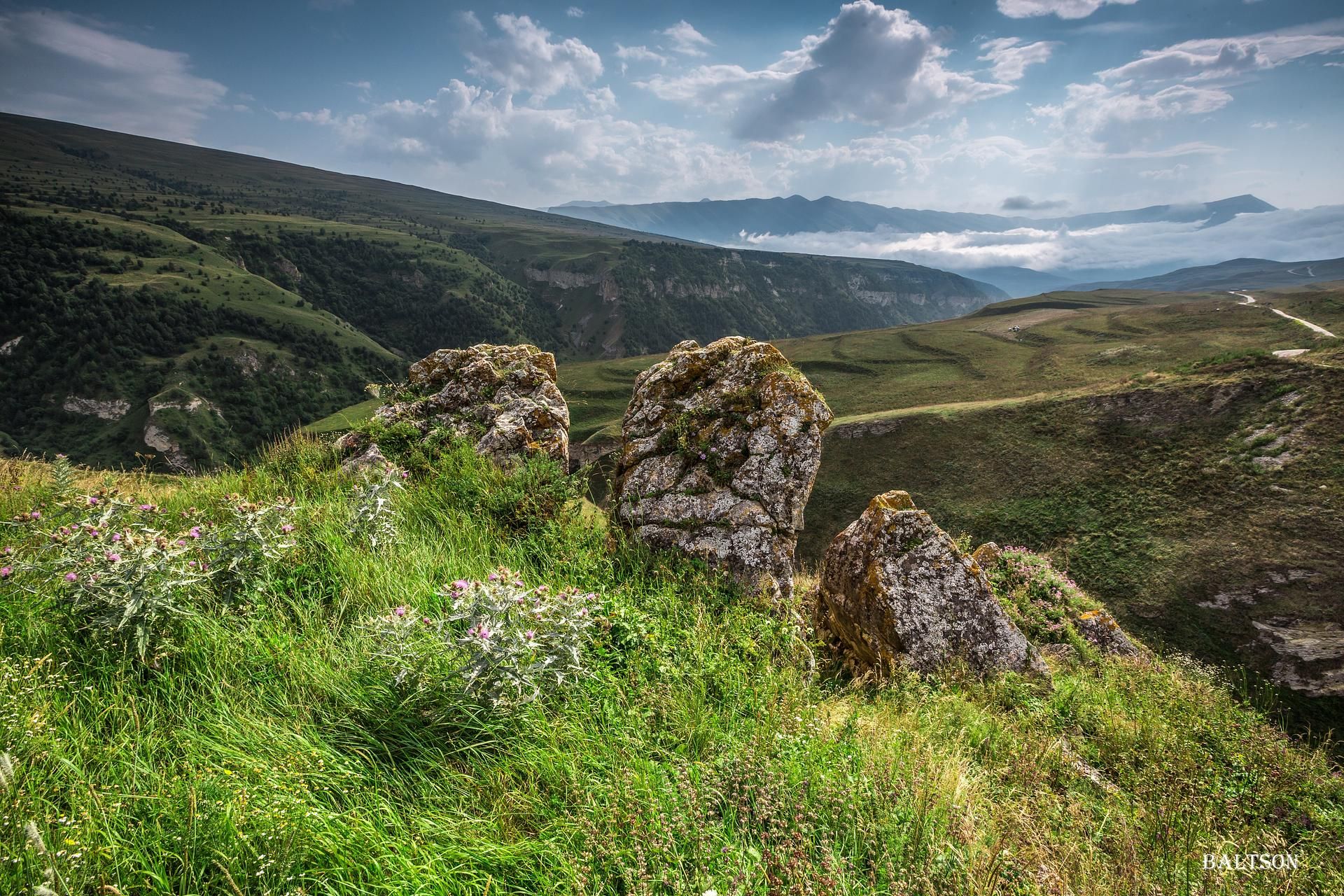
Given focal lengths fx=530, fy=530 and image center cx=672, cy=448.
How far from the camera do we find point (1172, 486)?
134ft

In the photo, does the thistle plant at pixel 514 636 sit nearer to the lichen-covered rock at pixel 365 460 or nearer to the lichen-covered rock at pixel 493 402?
the lichen-covered rock at pixel 365 460

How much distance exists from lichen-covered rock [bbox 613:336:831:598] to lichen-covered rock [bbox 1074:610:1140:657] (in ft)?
24.4

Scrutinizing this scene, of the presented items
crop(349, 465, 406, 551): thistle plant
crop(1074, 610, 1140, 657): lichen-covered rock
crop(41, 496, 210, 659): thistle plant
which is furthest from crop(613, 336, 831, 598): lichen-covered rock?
crop(1074, 610, 1140, 657): lichen-covered rock

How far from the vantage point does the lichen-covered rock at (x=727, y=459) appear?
8.36 meters

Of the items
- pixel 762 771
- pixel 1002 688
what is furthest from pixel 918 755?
pixel 1002 688

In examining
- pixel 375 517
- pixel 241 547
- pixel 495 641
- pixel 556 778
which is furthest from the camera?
pixel 375 517

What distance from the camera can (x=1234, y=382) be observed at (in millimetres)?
46344

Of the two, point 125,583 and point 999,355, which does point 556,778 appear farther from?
point 999,355

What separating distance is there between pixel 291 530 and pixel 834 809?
16.4ft

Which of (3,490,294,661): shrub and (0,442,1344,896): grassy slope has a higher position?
(3,490,294,661): shrub

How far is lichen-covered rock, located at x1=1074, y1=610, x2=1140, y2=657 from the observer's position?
11.4 meters

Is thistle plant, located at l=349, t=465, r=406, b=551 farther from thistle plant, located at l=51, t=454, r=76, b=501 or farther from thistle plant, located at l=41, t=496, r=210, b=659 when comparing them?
thistle plant, located at l=51, t=454, r=76, b=501

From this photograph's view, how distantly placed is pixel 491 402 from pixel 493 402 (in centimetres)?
3

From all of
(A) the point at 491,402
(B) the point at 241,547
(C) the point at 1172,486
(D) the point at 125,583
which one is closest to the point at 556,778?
(D) the point at 125,583
